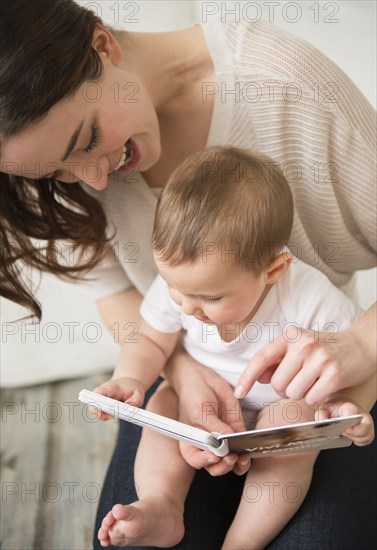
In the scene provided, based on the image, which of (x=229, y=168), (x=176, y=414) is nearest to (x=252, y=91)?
(x=229, y=168)

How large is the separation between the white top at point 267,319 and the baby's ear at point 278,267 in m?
0.06

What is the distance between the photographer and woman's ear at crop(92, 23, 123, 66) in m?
0.94

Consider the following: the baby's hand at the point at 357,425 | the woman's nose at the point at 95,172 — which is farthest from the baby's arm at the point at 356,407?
the woman's nose at the point at 95,172

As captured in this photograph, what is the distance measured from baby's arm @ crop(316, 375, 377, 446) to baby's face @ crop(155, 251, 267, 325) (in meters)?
0.17

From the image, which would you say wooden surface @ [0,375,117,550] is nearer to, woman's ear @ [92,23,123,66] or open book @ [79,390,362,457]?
open book @ [79,390,362,457]

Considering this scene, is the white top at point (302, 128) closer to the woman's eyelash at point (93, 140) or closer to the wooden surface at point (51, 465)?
the woman's eyelash at point (93, 140)

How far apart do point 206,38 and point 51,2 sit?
0.30 metres

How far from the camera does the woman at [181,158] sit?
2.84 feet

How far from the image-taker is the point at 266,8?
1.40 m

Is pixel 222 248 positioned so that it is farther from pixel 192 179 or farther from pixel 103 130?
pixel 103 130

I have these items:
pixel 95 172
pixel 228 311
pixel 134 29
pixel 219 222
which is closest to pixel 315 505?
pixel 228 311

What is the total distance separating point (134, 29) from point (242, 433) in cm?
101

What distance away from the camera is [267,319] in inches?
39.5

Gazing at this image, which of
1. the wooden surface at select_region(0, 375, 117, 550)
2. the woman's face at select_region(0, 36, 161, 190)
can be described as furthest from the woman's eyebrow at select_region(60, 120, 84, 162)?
the wooden surface at select_region(0, 375, 117, 550)
